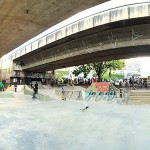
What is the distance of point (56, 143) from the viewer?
727cm

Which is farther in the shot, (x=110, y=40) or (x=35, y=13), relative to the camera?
(x=110, y=40)

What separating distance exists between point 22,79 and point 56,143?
4757 centimetres

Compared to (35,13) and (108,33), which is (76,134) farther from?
(108,33)

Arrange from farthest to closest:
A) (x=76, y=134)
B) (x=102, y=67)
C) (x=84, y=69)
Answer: (x=84, y=69) → (x=102, y=67) → (x=76, y=134)

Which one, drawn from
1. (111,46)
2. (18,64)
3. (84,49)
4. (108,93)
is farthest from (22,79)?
(108,93)

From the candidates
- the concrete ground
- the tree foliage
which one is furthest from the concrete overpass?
the concrete ground

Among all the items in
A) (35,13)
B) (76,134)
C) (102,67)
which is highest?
(35,13)

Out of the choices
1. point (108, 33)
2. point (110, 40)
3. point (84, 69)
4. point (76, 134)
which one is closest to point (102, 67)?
point (84, 69)

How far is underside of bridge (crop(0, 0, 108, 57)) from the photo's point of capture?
1028 cm

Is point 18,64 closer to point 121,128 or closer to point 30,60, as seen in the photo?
point 30,60

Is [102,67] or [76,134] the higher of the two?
[102,67]

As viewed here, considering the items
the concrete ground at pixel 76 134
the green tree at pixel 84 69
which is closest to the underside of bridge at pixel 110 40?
the green tree at pixel 84 69

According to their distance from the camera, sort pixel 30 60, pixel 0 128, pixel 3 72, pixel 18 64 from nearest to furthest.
Result: 1. pixel 0 128
2. pixel 30 60
3. pixel 18 64
4. pixel 3 72

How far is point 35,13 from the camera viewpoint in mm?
11828
